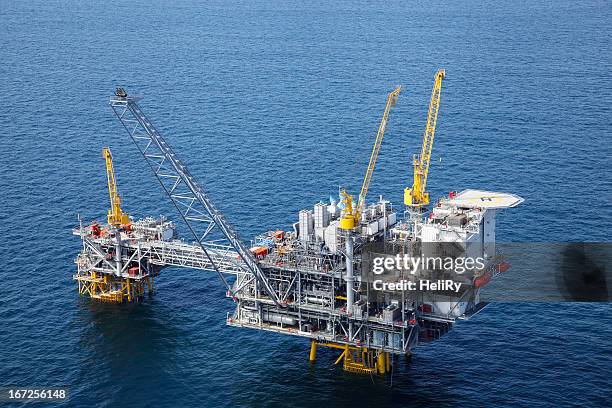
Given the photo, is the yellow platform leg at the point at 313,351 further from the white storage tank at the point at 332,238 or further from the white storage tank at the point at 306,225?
the white storage tank at the point at 306,225

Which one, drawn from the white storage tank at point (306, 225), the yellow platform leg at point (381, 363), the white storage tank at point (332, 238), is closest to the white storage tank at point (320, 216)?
the white storage tank at point (306, 225)

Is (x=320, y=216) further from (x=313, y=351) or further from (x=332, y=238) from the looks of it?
(x=313, y=351)

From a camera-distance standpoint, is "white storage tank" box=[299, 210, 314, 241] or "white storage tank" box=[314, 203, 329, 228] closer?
"white storage tank" box=[299, 210, 314, 241]

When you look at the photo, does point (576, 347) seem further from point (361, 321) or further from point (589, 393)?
point (361, 321)

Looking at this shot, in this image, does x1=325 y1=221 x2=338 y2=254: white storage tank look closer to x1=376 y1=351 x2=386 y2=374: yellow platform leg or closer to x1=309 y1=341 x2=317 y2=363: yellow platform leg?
x1=309 y1=341 x2=317 y2=363: yellow platform leg

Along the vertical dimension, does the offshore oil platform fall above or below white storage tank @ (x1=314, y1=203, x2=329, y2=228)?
below

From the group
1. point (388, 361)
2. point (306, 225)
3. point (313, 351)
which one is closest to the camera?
point (306, 225)

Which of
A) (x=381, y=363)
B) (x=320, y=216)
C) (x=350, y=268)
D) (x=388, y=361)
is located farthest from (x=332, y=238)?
(x=388, y=361)

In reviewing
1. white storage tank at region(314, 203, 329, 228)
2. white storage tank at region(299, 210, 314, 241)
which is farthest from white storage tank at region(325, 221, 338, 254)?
white storage tank at region(299, 210, 314, 241)

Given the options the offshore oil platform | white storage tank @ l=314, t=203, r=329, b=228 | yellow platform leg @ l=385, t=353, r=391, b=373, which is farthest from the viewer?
yellow platform leg @ l=385, t=353, r=391, b=373

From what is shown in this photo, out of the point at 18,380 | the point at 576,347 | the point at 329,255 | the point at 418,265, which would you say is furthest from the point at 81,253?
the point at 576,347

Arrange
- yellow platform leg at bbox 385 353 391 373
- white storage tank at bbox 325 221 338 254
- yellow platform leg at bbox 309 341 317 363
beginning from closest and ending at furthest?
white storage tank at bbox 325 221 338 254 < yellow platform leg at bbox 385 353 391 373 < yellow platform leg at bbox 309 341 317 363

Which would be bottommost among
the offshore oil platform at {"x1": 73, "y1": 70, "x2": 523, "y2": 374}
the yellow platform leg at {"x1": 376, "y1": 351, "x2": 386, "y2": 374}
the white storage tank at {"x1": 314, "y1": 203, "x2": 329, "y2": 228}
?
the yellow platform leg at {"x1": 376, "y1": 351, "x2": 386, "y2": 374}
